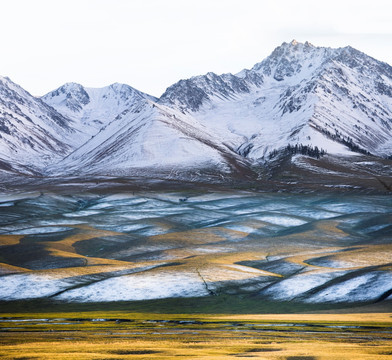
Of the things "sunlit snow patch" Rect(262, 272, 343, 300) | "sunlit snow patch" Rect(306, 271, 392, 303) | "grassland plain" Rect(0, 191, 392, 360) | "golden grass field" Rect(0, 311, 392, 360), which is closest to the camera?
"golden grass field" Rect(0, 311, 392, 360)

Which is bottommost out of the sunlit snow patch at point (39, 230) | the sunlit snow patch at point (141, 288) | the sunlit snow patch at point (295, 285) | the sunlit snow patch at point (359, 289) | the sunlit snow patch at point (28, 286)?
the sunlit snow patch at point (39, 230)

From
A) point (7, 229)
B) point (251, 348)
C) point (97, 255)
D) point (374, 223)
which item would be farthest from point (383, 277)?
point (7, 229)

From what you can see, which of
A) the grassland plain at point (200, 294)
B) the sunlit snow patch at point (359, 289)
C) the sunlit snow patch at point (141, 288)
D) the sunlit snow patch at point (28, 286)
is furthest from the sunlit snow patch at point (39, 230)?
the sunlit snow patch at point (359, 289)

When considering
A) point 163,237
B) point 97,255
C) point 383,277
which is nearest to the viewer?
point 383,277

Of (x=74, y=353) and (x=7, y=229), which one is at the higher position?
(x=74, y=353)

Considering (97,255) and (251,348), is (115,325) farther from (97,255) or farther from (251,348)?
(97,255)

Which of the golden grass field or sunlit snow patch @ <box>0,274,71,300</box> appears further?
sunlit snow patch @ <box>0,274,71,300</box>

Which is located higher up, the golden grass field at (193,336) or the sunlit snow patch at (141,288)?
the golden grass field at (193,336)

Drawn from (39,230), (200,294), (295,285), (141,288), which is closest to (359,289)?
(295,285)

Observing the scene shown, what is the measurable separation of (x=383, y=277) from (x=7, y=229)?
5141 inches

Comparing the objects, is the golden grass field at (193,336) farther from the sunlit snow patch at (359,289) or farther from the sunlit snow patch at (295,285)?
the sunlit snow patch at (295,285)

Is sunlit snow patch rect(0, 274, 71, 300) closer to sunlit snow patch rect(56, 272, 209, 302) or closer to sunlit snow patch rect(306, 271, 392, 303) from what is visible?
sunlit snow patch rect(56, 272, 209, 302)

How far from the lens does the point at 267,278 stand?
117m

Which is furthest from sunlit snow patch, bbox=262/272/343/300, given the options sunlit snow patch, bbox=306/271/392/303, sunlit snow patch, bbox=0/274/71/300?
sunlit snow patch, bbox=0/274/71/300
